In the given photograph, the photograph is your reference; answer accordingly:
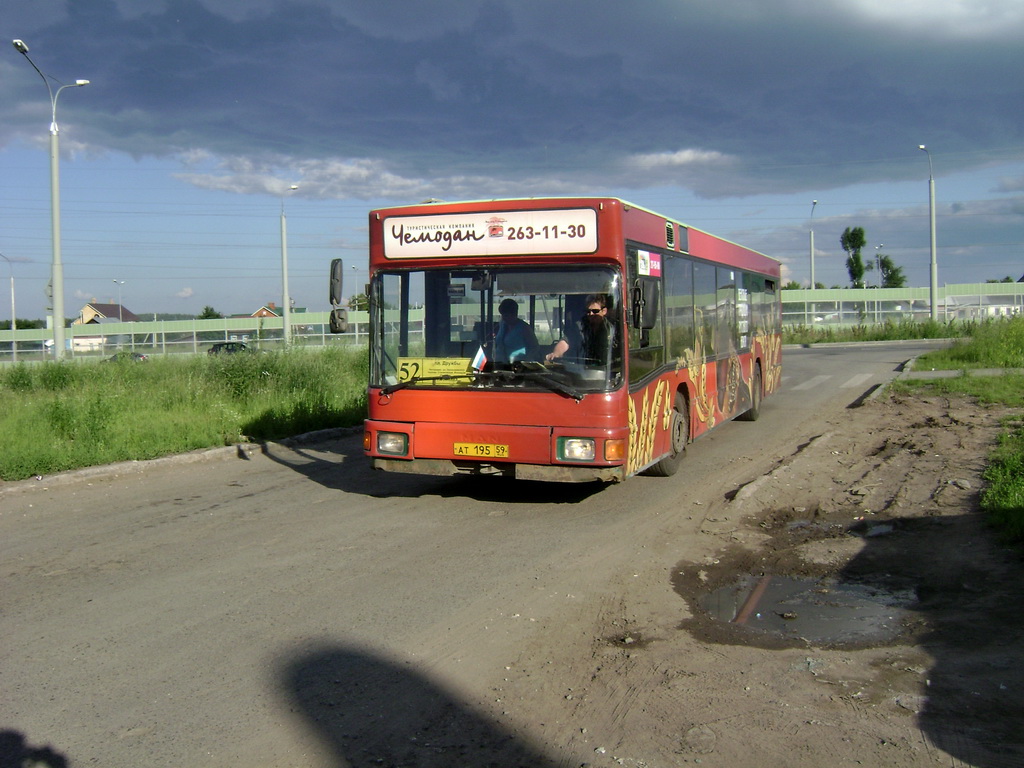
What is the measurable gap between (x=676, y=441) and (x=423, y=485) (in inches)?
118

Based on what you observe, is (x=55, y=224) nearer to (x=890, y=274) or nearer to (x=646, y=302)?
(x=646, y=302)

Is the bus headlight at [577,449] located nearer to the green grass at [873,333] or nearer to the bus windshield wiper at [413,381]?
the bus windshield wiper at [413,381]

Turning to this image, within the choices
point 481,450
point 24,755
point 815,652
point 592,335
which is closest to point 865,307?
point 592,335

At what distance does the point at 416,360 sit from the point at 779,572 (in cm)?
408

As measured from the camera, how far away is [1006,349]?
21547mm

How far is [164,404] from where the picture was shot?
1611cm

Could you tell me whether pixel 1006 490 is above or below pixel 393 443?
below

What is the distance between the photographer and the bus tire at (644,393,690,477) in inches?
410

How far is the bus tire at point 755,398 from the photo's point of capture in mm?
15500

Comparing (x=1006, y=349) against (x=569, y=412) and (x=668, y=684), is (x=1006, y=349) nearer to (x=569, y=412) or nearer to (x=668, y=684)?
(x=569, y=412)

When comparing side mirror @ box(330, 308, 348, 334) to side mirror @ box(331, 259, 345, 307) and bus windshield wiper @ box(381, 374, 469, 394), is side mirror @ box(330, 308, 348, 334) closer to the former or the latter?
side mirror @ box(331, 259, 345, 307)

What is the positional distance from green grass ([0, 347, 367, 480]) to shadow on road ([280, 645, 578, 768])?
24.8ft

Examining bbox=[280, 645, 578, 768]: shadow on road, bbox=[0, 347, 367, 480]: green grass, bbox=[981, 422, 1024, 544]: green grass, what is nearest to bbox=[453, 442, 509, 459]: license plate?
bbox=[280, 645, 578, 768]: shadow on road

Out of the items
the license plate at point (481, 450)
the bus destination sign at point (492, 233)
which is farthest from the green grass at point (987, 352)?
the license plate at point (481, 450)
